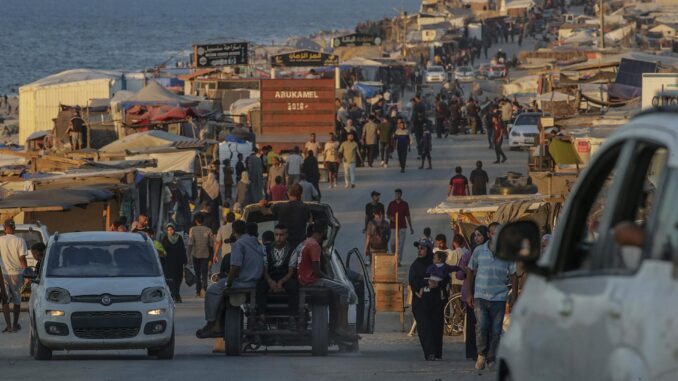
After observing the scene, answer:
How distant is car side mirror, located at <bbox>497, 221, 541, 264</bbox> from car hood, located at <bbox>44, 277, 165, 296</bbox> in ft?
32.4

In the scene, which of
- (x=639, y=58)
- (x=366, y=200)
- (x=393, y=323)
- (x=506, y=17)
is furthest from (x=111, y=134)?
(x=506, y=17)

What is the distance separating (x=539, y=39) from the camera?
120 metres

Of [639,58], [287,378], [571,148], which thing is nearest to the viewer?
[287,378]

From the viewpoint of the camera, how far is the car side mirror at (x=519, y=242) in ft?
20.3

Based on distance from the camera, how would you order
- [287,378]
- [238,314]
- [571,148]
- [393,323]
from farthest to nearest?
[571,148] → [393,323] → [238,314] → [287,378]

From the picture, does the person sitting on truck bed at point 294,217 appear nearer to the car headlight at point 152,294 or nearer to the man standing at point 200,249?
the man standing at point 200,249

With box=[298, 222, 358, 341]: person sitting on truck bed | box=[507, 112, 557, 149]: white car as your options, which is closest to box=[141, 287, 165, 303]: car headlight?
box=[298, 222, 358, 341]: person sitting on truck bed

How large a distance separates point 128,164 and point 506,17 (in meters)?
107

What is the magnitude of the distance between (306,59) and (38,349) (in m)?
46.4

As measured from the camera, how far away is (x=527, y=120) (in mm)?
47250

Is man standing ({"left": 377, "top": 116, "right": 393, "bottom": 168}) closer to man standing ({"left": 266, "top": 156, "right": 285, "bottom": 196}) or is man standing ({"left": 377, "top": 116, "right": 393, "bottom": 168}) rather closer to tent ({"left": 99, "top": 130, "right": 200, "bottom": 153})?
tent ({"left": 99, "top": 130, "right": 200, "bottom": 153})

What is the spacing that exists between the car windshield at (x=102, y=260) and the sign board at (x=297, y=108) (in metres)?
24.4

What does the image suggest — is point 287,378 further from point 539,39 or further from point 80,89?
point 539,39

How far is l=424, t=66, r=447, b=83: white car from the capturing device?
87250 millimetres
